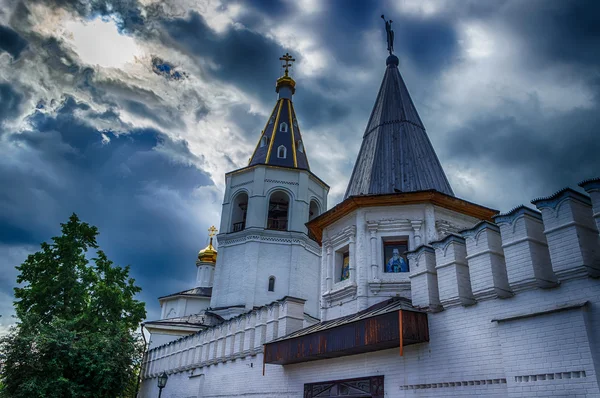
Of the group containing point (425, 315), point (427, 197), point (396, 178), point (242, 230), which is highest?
point (242, 230)

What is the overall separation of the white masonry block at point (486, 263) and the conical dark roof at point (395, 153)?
515 centimetres

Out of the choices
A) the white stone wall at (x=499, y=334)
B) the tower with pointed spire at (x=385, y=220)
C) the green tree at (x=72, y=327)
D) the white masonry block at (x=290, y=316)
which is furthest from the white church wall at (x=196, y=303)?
the white stone wall at (x=499, y=334)

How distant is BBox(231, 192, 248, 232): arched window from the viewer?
30312mm

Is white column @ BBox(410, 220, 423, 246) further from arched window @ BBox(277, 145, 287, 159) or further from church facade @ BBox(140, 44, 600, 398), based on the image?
arched window @ BBox(277, 145, 287, 159)

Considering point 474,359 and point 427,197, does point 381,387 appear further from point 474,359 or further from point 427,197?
point 427,197

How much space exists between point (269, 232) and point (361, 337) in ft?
64.4

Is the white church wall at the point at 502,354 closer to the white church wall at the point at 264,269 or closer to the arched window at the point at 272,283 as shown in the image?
the white church wall at the point at 264,269

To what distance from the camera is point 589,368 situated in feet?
20.4

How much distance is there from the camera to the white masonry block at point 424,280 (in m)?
9.18

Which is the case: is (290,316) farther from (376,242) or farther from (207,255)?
(207,255)

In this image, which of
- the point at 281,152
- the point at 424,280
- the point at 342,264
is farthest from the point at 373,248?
the point at 281,152

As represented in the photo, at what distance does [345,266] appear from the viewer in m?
13.8

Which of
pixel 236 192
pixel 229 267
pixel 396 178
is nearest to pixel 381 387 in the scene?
pixel 396 178

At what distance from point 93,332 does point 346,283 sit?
1412 centimetres
